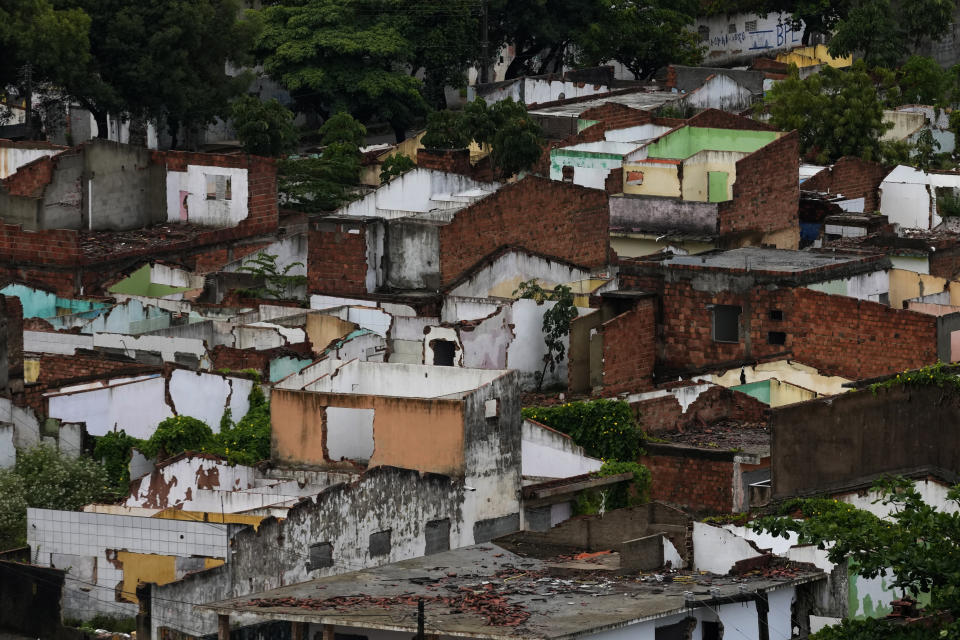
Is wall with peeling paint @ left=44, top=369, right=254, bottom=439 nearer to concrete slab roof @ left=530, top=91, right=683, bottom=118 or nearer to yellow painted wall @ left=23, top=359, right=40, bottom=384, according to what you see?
yellow painted wall @ left=23, top=359, right=40, bottom=384

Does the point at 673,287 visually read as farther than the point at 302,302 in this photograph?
No

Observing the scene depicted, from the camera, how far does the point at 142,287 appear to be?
184 ft

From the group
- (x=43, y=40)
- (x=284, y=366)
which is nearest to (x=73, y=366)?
(x=284, y=366)

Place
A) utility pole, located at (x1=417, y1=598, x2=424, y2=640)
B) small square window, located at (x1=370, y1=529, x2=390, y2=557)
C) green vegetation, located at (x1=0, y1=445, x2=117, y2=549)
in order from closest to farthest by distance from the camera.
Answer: utility pole, located at (x1=417, y1=598, x2=424, y2=640)
small square window, located at (x1=370, y1=529, x2=390, y2=557)
green vegetation, located at (x1=0, y1=445, x2=117, y2=549)

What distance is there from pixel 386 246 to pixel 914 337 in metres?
14.4

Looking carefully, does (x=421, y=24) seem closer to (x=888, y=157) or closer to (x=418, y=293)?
(x=888, y=157)

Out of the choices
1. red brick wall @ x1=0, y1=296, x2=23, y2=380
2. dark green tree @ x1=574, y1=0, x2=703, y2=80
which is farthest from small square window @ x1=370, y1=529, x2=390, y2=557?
dark green tree @ x1=574, y1=0, x2=703, y2=80

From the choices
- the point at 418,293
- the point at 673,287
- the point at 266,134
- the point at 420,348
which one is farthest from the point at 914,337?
the point at 266,134

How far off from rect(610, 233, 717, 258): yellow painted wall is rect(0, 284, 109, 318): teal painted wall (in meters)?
12.1

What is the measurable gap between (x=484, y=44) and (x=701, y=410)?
143 feet

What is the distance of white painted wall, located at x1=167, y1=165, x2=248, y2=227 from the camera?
2489 inches

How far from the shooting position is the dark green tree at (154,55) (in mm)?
74188

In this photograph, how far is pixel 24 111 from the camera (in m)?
77.1

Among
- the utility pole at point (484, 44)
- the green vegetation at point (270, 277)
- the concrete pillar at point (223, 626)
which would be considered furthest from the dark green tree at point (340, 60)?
the concrete pillar at point (223, 626)
